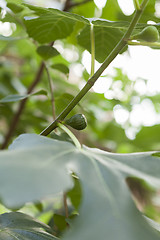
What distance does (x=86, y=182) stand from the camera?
285 mm

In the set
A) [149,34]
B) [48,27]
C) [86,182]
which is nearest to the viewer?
[86,182]

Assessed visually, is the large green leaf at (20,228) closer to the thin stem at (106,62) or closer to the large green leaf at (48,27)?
the thin stem at (106,62)

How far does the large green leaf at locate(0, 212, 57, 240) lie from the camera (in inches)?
18.2

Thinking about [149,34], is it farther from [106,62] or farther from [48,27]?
[48,27]

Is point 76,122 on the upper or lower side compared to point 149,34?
lower

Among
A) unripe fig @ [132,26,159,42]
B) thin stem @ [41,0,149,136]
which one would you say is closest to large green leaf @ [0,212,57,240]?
thin stem @ [41,0,149,136]

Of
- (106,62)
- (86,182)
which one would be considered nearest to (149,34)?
(106,62)

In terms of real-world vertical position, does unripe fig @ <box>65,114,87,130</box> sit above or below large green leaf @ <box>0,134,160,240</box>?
below

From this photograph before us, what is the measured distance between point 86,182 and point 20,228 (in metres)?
0.24

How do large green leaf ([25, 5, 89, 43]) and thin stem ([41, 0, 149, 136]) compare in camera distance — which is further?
large green leaf ([25, 5, 89, 43])

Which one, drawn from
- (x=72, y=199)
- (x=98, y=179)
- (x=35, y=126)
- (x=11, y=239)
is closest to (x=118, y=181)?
(x=98, y=179)

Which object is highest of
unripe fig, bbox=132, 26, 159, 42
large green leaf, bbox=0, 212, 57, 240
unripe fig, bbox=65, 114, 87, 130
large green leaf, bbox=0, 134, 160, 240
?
unripe fig, bbox=132, 26, 159, 42

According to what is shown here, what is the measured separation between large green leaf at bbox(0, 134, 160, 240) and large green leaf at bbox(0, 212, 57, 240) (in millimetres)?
176

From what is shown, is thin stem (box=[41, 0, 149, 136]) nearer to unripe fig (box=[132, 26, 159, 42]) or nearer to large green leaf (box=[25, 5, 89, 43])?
unripe fig (box=[132, 26, 159, 42])
